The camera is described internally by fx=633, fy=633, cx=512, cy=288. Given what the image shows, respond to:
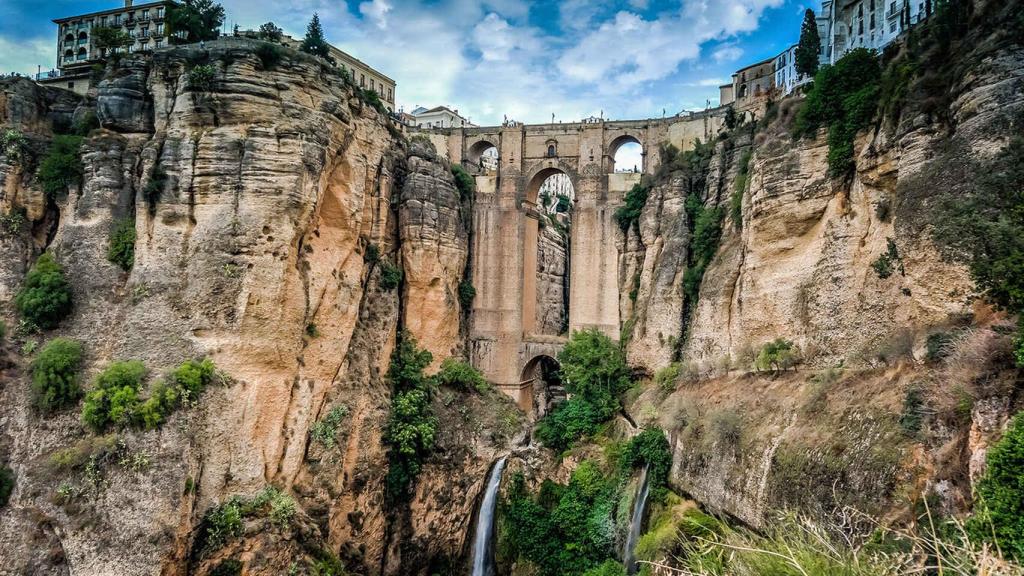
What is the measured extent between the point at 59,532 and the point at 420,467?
12.5m

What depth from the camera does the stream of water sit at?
760 inches

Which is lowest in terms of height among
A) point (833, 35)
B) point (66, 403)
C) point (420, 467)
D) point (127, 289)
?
point (420, 467)

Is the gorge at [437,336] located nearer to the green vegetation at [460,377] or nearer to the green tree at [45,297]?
the green tree at [45,297]

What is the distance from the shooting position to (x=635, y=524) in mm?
20344

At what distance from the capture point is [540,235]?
38.4 m

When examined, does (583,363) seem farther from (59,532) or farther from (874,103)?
(59,532)

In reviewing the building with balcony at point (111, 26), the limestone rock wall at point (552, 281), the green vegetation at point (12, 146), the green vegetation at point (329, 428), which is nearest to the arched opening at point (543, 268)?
the limestone rock wall at point (552, 281)

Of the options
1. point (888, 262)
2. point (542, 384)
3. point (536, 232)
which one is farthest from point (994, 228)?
point (542, 384)

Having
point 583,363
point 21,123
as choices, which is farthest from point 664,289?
point 21,123

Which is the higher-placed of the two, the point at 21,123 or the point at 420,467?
the point at 21,123

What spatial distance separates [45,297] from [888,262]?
24.2m

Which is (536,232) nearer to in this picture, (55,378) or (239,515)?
(239,515)

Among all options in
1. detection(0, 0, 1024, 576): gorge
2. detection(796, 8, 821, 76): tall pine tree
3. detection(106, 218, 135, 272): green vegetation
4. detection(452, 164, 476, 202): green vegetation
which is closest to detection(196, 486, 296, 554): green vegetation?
detection(0, 0, 1024, 576): gorge

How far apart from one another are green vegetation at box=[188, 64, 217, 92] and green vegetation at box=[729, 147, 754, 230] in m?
19.2
